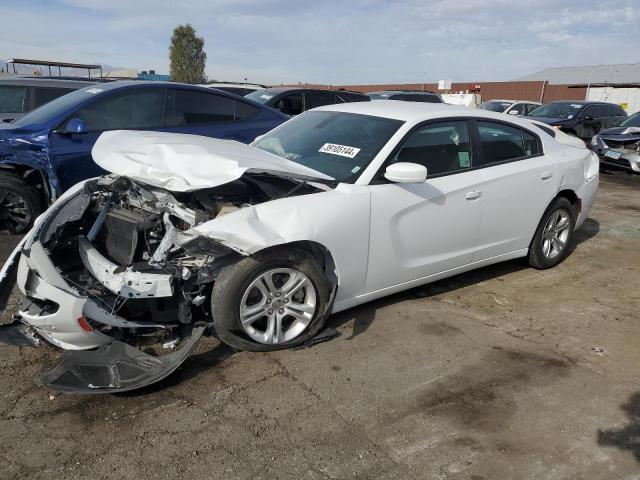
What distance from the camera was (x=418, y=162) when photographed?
3.88m

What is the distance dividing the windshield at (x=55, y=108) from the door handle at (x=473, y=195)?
4.18m

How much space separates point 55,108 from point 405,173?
13.9ft

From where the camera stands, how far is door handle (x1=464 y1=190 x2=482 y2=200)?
4066 mm

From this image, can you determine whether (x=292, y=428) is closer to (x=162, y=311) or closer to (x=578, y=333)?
(x=162, y=311)

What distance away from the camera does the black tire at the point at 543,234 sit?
4891 millimetres

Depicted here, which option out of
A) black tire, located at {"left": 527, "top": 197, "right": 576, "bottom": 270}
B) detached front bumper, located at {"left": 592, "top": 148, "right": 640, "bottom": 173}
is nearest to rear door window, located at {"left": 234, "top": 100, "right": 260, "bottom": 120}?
black tire, located at {"left": 527, "top": 197, "right": 576, "bottom": 270}

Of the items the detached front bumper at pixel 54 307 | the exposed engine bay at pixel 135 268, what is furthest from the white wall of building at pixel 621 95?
the detached front bumper at pixel 54 307

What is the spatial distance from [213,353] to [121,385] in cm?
69

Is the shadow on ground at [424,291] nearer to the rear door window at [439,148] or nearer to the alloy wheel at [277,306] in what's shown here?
the alloy wheel at [277,306]

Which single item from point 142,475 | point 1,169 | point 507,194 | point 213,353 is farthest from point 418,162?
point 1,169

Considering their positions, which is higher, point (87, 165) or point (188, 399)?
point (87, 165)

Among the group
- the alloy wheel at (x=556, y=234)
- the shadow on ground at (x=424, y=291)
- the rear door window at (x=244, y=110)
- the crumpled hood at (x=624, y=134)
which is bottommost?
the shadow on ground at (x=424, y=291)

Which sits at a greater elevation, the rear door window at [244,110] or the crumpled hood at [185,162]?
the rear door window at [244,110]

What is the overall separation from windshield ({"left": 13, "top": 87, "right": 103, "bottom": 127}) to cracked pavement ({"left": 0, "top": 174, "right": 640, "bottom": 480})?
2.49 metres
